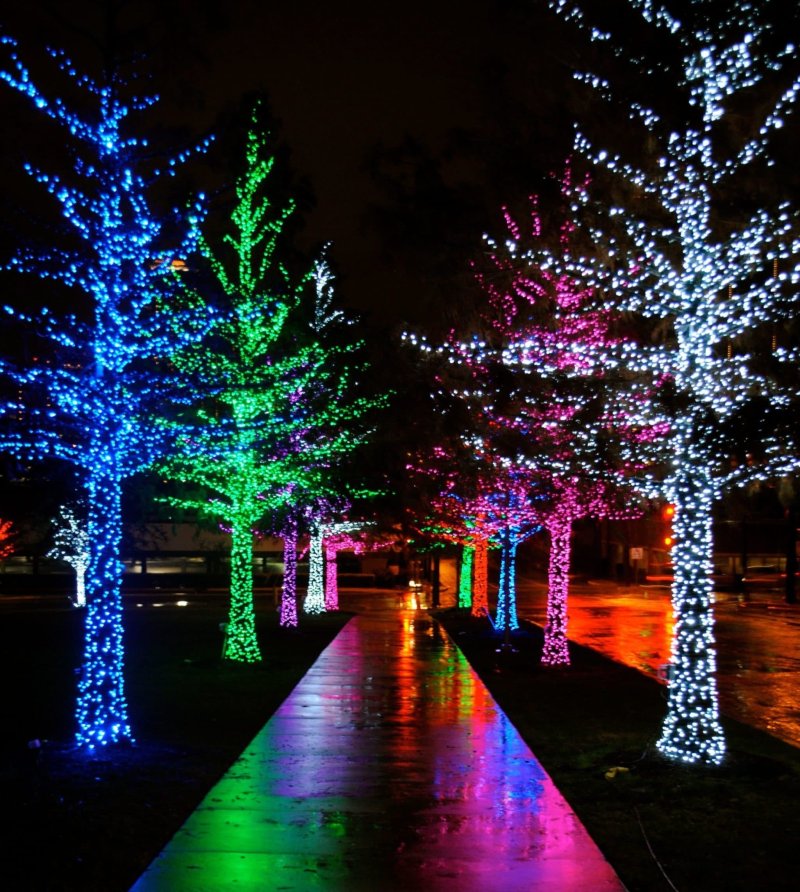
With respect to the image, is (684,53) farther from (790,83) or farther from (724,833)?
(724,833)

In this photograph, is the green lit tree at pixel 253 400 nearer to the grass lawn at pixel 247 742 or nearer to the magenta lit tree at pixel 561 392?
the grass lawn at pixel 247 742

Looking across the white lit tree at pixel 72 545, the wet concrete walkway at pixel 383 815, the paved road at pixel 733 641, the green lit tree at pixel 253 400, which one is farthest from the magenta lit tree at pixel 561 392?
the white lit tree at pixel 72 545

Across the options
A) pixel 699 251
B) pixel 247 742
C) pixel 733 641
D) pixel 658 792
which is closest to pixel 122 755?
pixel 247 742

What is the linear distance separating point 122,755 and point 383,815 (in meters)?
3.26

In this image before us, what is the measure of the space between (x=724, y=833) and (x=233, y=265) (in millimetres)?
15509

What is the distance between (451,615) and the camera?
34.1 metres

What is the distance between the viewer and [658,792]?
8.38 metres

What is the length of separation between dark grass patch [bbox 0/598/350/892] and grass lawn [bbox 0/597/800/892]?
20 mm

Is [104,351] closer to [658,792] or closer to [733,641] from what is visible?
[658,792]

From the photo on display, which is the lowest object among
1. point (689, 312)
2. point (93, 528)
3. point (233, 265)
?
point (93, 528)

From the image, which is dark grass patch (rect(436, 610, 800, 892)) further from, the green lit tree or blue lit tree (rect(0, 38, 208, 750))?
the green lit tree

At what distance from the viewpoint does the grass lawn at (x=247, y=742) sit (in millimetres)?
6328

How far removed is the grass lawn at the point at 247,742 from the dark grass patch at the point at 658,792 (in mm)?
20

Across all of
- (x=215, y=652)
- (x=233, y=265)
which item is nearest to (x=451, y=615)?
(x=215, y=652)
